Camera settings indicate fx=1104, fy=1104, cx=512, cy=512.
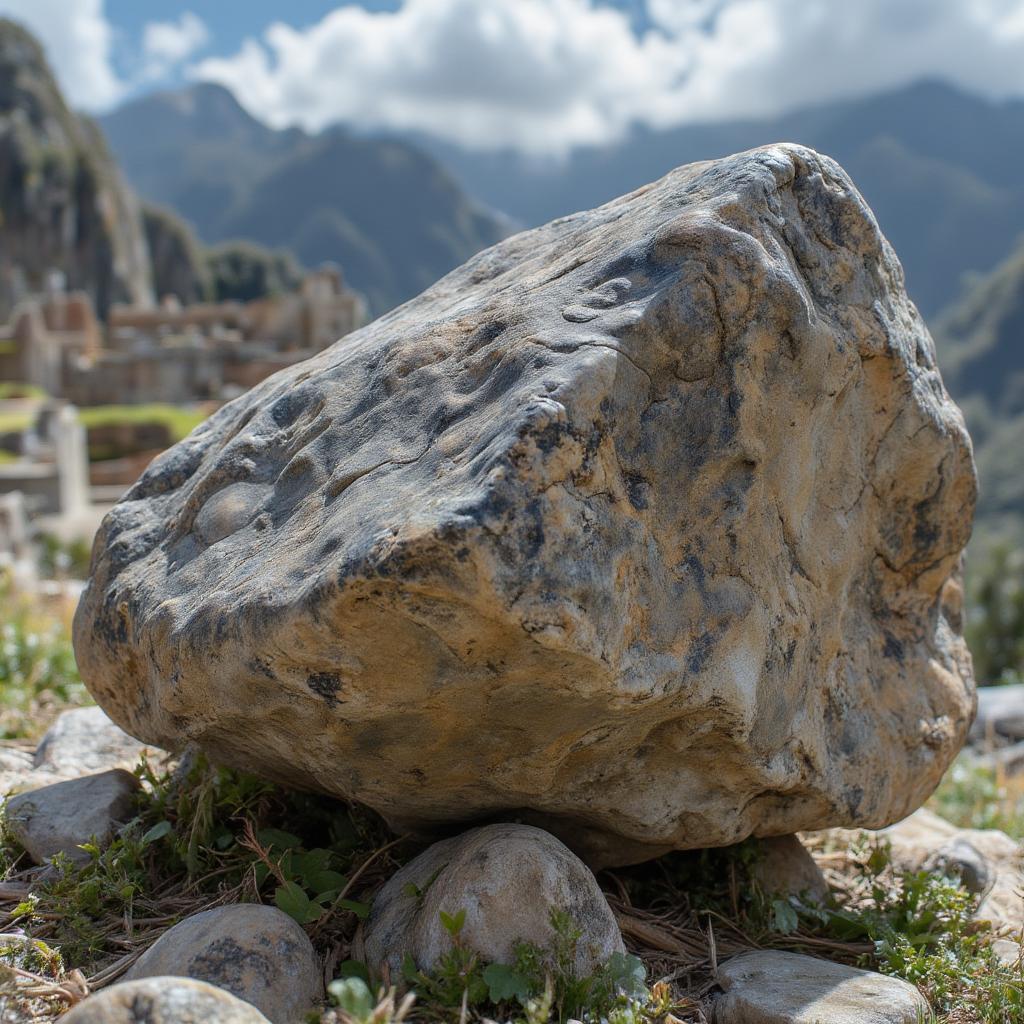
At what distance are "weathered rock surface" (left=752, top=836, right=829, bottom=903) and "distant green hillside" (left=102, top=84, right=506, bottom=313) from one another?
74.6 metres

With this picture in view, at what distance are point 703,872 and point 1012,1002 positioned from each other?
0.85 m

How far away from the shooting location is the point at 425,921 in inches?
93.5

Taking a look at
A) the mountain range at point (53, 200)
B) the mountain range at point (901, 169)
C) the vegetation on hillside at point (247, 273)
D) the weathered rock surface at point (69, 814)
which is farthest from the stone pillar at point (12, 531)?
the mountain range at point (901, 169)

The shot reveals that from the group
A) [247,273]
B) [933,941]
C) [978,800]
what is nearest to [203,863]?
[933,941]

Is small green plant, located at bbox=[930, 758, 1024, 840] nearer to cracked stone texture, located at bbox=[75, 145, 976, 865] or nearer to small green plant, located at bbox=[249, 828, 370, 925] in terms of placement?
cracked stone texture, located at bbox=[75, 145, 976, 865]

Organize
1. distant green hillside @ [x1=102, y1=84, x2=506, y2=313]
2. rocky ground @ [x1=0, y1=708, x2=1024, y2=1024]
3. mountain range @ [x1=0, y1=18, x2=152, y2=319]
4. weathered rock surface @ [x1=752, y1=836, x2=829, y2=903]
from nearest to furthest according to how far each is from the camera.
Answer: rocky ground @ [x1=0, y1=708, x2=1024, y2=1024] < weathered rock surface @ [x1=752, y1=836, x2=829, y2=903] < mountain range @ [x1=0, y1=18, x2=152, y2=319] < distant green hillside @ [x1=102, y1=84, x2=506, y2=313]

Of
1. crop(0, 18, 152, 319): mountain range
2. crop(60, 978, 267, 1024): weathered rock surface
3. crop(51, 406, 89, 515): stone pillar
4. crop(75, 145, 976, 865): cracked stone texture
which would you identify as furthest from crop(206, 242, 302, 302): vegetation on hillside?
crop(60, 978, 267, 1024): weathered rock surface

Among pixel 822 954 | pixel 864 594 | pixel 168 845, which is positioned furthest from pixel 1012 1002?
pixel 168 845

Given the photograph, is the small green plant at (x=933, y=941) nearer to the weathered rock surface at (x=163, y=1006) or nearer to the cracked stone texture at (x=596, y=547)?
the cracked stone texture at (x=596, y=547)

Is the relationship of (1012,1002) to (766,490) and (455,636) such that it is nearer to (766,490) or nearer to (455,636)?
(766,490)

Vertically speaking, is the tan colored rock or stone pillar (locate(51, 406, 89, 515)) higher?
the tan colored rock

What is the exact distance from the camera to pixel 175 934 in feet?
7.68

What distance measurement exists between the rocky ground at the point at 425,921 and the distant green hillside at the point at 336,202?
74.6 meters

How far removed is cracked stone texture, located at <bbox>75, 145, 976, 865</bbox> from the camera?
6.97ft
